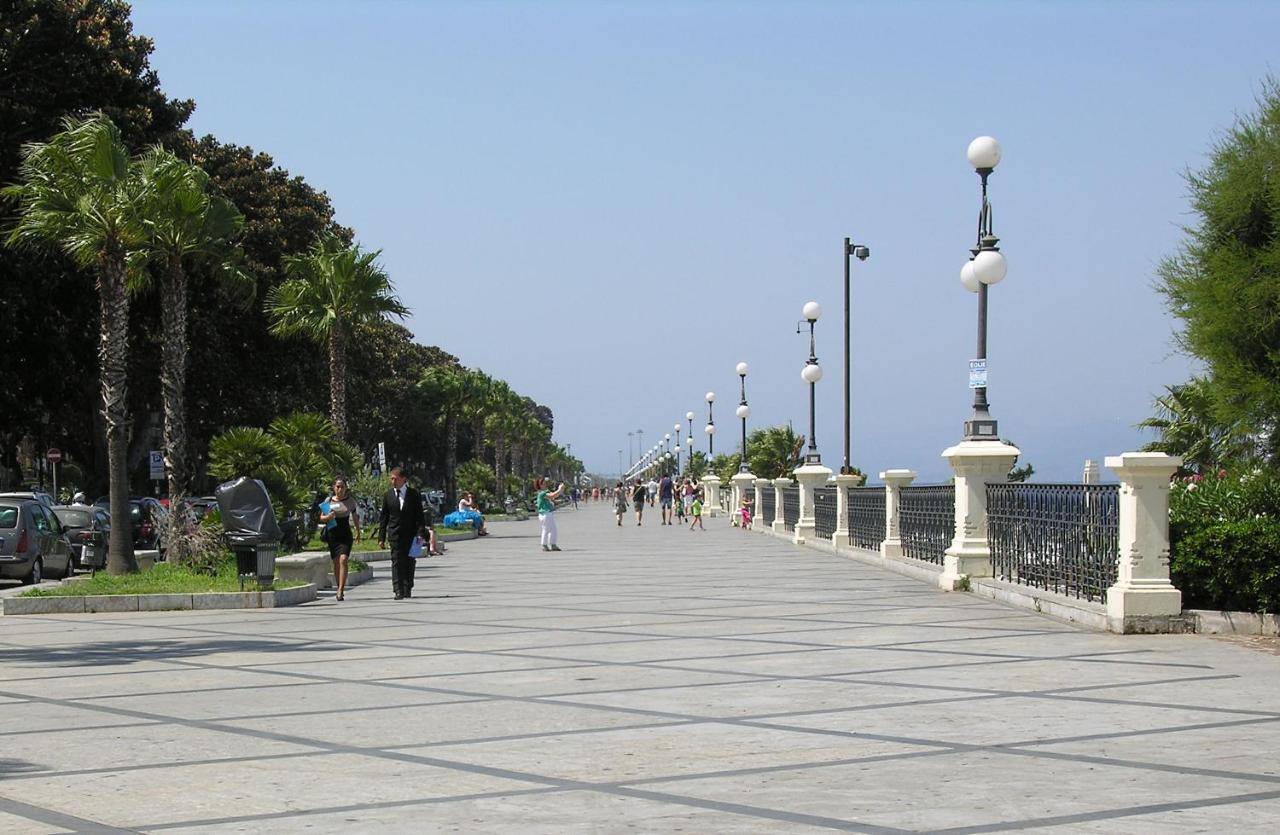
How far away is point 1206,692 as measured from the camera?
408 inches

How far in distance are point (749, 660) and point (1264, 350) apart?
33.0 feet

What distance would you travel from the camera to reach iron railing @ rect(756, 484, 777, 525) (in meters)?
47.0

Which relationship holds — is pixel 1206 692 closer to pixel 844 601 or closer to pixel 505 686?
pixel 505 686

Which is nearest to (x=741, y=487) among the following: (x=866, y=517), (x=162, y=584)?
(x=866, y=517)

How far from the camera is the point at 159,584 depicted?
68.3ft

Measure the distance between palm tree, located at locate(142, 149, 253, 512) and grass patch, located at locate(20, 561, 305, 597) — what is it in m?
3.04

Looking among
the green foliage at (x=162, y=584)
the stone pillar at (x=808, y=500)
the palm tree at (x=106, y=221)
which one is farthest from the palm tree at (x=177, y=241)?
the stone pillar at (x=808, y=500)

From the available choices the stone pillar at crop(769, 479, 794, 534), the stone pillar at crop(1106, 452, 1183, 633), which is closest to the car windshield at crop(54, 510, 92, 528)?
the stone pillar at crop(769, 479, 794, 534)

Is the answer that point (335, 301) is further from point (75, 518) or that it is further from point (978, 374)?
point (978, 374)

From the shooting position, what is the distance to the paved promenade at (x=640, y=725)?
6898 mm

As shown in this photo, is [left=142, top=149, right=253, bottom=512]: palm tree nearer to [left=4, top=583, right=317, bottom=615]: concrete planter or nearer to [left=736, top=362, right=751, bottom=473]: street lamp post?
[left=4, top=583, right=317, bottom=615]: concrete planter

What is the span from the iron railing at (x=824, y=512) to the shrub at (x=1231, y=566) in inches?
716

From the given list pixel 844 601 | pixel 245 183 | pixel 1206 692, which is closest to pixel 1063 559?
pixel 844 601

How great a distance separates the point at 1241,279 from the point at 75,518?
22.3 m
